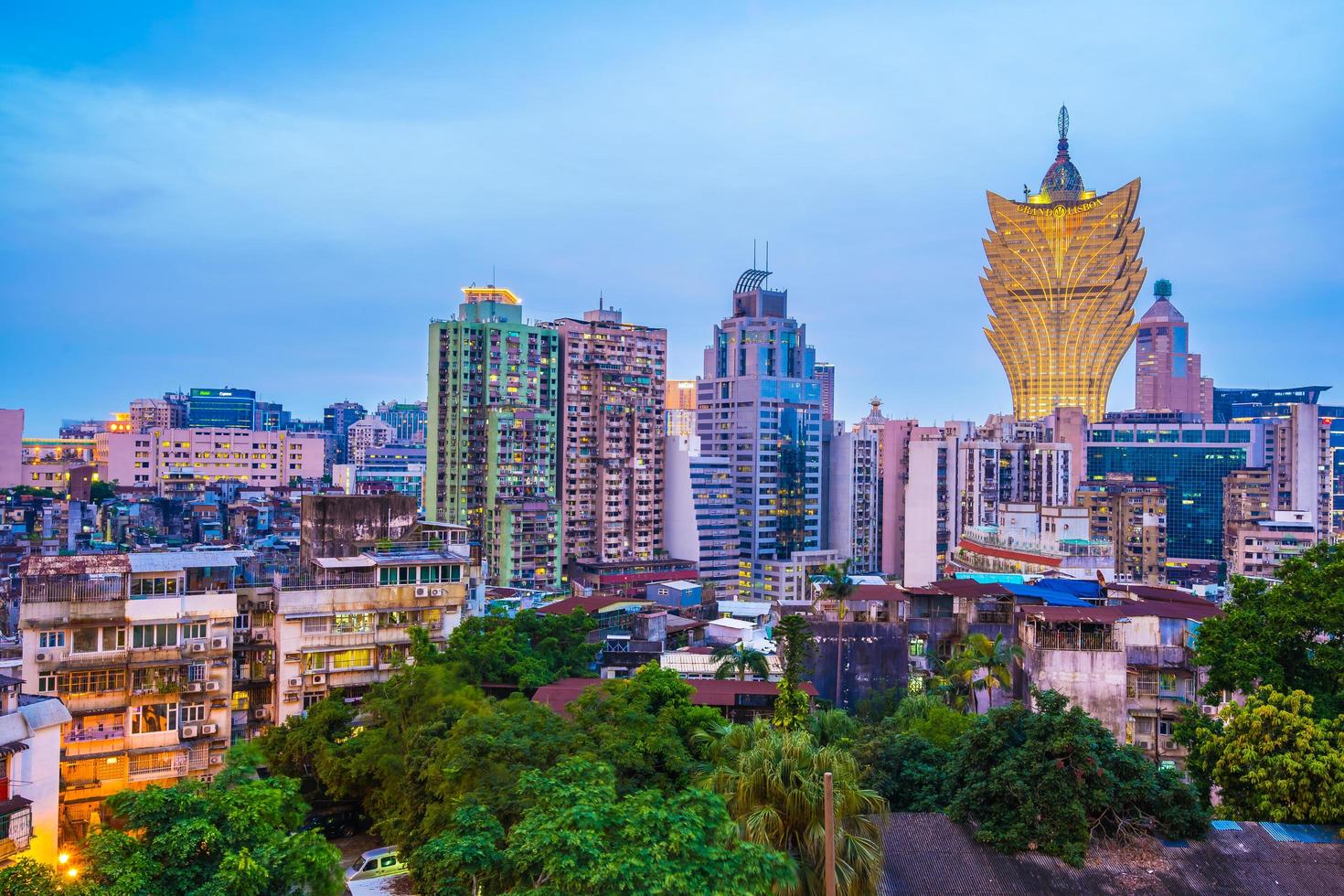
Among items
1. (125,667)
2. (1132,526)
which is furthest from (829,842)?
(1132,526)

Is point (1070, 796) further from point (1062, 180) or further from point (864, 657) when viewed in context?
point (1062, 180)

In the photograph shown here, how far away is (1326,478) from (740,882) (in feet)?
441

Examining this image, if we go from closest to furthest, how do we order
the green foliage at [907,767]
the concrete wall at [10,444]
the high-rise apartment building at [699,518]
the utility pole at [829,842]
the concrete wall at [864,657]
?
1. the utility pole at [829,842]
2. the green foliage at [907,767]
3. the concrete wall at [864,657]
4. the concrete wall at [10,444]
5. the high-rise apartment building at [699,518]

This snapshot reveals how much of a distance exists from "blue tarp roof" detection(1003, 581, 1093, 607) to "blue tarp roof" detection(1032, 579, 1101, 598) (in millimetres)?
622

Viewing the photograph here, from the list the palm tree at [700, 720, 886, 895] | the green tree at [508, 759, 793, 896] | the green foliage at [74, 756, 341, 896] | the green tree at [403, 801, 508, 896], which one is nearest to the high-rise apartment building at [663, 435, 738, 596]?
the palm tree at [700, 720, 886, 895]

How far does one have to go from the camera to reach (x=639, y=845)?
13.2 metres

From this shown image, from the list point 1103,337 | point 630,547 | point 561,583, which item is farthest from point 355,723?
point 1103,337

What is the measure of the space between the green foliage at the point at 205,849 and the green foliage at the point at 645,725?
264 inches

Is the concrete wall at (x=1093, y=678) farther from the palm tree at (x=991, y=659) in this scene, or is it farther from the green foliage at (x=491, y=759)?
the green foliage at (x=491, y=759)

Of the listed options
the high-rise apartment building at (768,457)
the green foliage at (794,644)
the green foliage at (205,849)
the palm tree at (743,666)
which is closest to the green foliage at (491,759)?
the green foliage at (205,849)

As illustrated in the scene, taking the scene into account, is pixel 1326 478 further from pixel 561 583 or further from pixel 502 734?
pixel 502 734

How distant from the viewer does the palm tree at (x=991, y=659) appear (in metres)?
31.7

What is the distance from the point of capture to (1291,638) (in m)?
23.1

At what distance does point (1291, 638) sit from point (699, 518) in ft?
251
